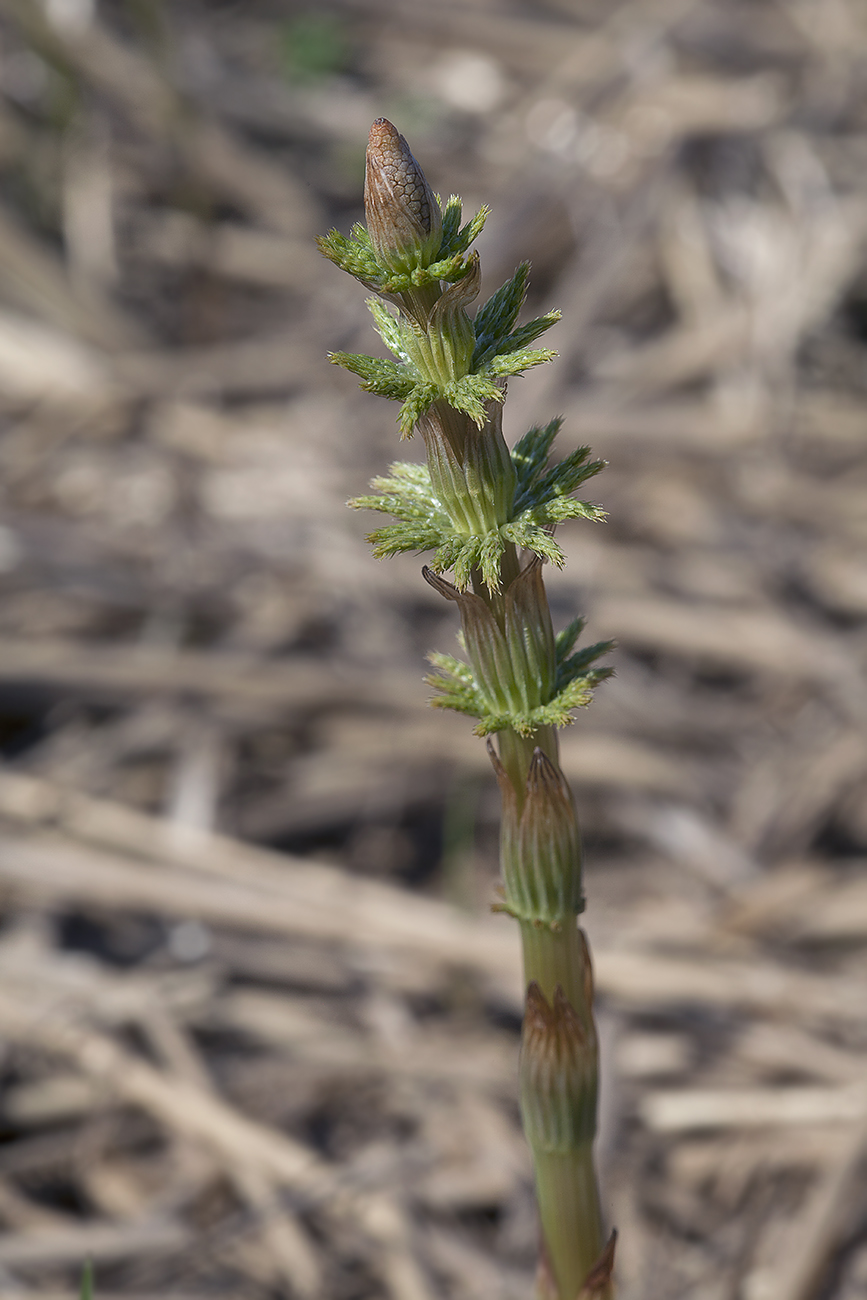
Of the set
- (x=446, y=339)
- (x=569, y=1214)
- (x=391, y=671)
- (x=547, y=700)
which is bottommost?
(x=569, y=1214)

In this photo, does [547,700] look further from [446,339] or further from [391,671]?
[391,671]

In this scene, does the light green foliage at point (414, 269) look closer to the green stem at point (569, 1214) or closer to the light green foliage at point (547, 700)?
the light green foliage at point (547, 700)

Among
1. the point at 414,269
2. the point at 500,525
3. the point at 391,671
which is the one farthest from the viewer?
the point at 391,671

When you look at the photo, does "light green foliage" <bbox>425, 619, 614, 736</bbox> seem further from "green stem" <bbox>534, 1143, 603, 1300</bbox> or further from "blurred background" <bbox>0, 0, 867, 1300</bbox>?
"blurred background" <bbox>0, 0, 867, 1300</bbox>

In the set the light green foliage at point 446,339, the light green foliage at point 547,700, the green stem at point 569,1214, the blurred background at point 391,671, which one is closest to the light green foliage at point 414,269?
the light green foliage at point 446,339

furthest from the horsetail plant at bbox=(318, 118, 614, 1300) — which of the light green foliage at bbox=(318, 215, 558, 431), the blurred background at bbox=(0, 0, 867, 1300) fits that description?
the blurred background at bbox=(0, 0, 867, 1300)

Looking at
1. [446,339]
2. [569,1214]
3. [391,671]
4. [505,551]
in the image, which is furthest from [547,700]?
[391,671]
